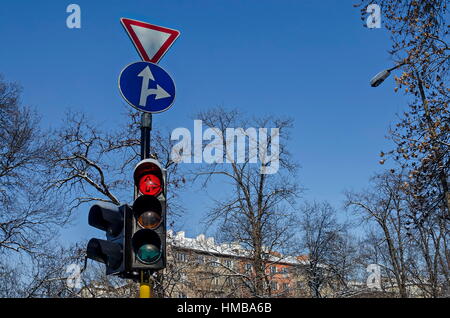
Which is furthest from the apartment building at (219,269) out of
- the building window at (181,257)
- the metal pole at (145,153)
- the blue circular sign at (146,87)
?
the metal pole at (145,153)

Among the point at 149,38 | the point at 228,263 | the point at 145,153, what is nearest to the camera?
the point at 145,153

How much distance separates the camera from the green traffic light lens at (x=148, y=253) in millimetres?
5301

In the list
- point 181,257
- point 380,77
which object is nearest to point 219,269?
point 181,257

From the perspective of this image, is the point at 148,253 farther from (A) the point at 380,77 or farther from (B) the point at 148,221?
(A) the point at 380,77

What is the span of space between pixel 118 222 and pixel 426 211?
33.7 ft

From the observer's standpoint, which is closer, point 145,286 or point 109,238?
point 145,286

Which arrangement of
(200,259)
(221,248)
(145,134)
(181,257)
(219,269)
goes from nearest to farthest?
(145,134)
(181,257)
(200,259)
(219,269)
(221,248)

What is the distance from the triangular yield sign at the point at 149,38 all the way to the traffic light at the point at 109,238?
203 centimetres

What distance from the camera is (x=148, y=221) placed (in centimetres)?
538

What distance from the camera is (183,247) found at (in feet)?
81.4

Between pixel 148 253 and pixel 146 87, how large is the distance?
2.16 metres

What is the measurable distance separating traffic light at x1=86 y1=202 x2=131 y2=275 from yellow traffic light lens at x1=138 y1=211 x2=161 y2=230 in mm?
188

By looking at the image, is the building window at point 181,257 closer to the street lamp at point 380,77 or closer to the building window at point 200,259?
the building window at point 200,259

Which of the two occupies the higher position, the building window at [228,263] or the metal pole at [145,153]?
the building window at [228,263]
